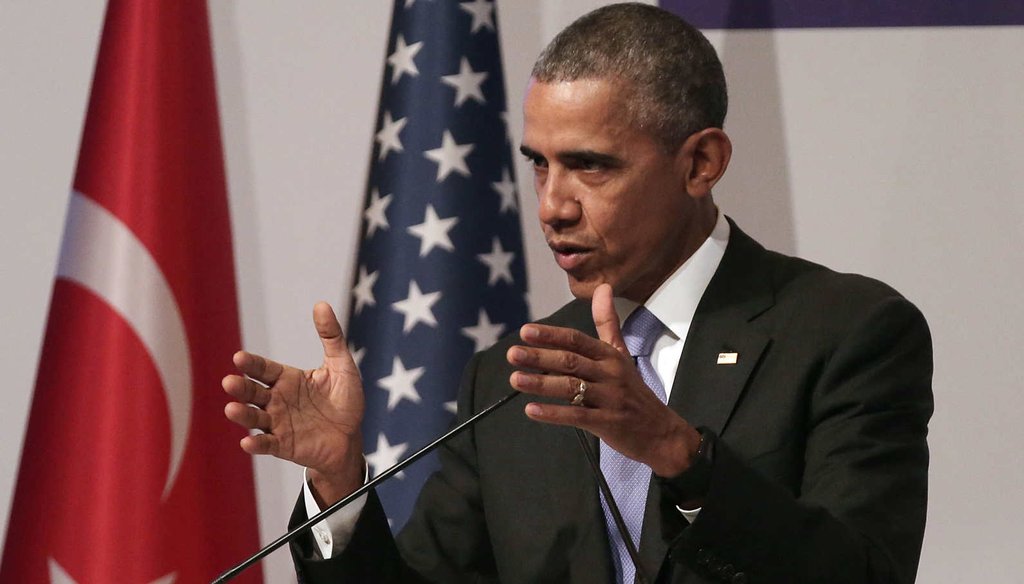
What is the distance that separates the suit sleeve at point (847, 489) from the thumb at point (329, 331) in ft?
1.90

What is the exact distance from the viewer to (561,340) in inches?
56.7

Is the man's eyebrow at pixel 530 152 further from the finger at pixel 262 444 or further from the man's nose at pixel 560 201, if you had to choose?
→ the finger at pixel 262 444

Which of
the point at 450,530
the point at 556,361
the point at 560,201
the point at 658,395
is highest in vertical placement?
the point at 560,201

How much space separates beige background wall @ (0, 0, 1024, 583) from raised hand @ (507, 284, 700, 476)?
1.82 metres

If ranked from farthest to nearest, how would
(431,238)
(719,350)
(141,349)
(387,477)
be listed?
(431,238)
(141,349)
(719,350)
(387,477)

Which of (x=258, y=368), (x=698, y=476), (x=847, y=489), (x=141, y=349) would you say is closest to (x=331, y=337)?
(x=258, y=368)

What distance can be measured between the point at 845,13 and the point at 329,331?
6.49ft

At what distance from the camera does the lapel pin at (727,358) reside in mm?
1995

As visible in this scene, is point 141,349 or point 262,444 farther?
point 141,349

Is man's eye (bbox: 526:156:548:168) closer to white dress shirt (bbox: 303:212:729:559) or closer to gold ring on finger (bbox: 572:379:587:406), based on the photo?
white dress shirt (bbox: 303:212:729:559)

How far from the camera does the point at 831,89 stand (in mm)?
3336

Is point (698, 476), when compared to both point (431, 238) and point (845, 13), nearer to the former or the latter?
point (431, 238)

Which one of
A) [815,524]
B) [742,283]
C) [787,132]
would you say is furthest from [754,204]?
[815,524]

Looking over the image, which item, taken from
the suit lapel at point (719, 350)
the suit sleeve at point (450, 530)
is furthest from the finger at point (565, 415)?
the suit sleeve at point (450, 530)
